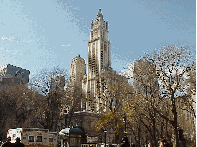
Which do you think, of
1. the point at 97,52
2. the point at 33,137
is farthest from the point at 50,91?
the point at 97,52

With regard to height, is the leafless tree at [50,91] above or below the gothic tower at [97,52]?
below

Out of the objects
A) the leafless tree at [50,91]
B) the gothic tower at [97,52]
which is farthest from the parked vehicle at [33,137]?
the gothic tower at [97,52]

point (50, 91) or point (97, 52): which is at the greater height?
point (97, 52)

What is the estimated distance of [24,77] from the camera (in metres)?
95.1

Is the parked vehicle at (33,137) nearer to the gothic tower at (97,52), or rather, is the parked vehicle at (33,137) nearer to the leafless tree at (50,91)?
the leafless tree at (50,91)

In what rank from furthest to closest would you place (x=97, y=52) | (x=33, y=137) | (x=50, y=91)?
(x=97, y=52) → (x=50, y=91) → (x=33, y=137)

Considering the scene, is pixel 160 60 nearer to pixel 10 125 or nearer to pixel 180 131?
pixel 180 131

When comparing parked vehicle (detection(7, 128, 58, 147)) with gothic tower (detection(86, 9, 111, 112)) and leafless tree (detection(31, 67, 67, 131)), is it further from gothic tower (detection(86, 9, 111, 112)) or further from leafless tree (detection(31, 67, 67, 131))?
gothic tower (detection(86, 9, 111, 112))

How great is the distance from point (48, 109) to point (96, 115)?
19532 millimetres

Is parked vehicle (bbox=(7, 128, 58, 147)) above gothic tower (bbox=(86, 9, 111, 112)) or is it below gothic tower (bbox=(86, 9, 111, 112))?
below

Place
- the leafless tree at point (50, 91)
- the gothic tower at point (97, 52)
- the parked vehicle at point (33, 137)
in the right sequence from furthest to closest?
the gothic tower at point (97, 52) → the leafless tree at point (50, 91) → the parked vehicle at point (33, 137)

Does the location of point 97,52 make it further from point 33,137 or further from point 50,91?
point 33,137

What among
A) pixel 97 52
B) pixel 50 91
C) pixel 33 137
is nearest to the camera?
pixel 33 137

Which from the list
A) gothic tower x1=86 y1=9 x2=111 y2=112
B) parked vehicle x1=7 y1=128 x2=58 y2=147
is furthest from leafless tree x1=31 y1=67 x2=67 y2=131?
gothic tower x1=86 y1=9 x2=111 y2=112
